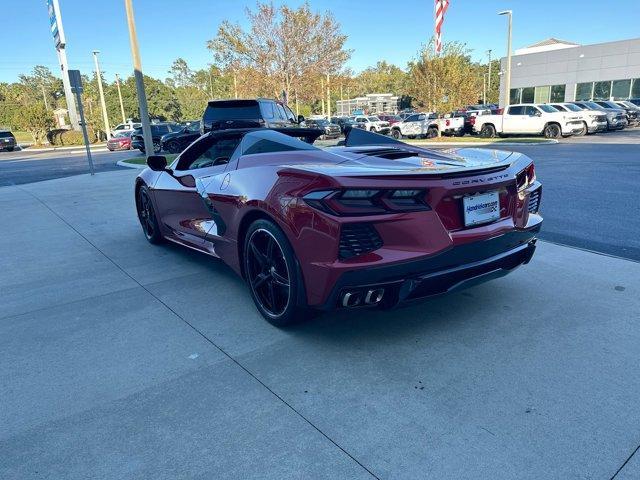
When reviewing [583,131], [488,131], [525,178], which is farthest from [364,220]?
[488,131]

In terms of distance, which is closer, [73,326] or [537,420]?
[537,420]

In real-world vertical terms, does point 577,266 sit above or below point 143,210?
below

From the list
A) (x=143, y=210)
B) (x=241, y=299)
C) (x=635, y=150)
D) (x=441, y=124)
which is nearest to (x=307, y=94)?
(x=441, y=124)

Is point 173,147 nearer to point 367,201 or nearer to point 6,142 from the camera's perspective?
point 367,201

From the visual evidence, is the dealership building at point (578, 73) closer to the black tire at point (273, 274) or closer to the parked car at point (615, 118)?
the parked car at point (615, 118)

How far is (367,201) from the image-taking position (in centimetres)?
261

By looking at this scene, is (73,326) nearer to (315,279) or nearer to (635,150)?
(315,279)

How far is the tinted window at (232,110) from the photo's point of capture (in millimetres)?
12383

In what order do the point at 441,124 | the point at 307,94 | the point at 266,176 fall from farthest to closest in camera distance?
the point at 307,94, the point at 441,124, the point at 266,176

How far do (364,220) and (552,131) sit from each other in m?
22.7

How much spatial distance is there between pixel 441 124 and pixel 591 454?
1065 inches

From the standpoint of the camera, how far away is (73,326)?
11.4 ft

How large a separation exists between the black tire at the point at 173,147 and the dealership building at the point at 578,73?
2537 cm

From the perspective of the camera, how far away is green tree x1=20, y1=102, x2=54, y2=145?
3753 cm
